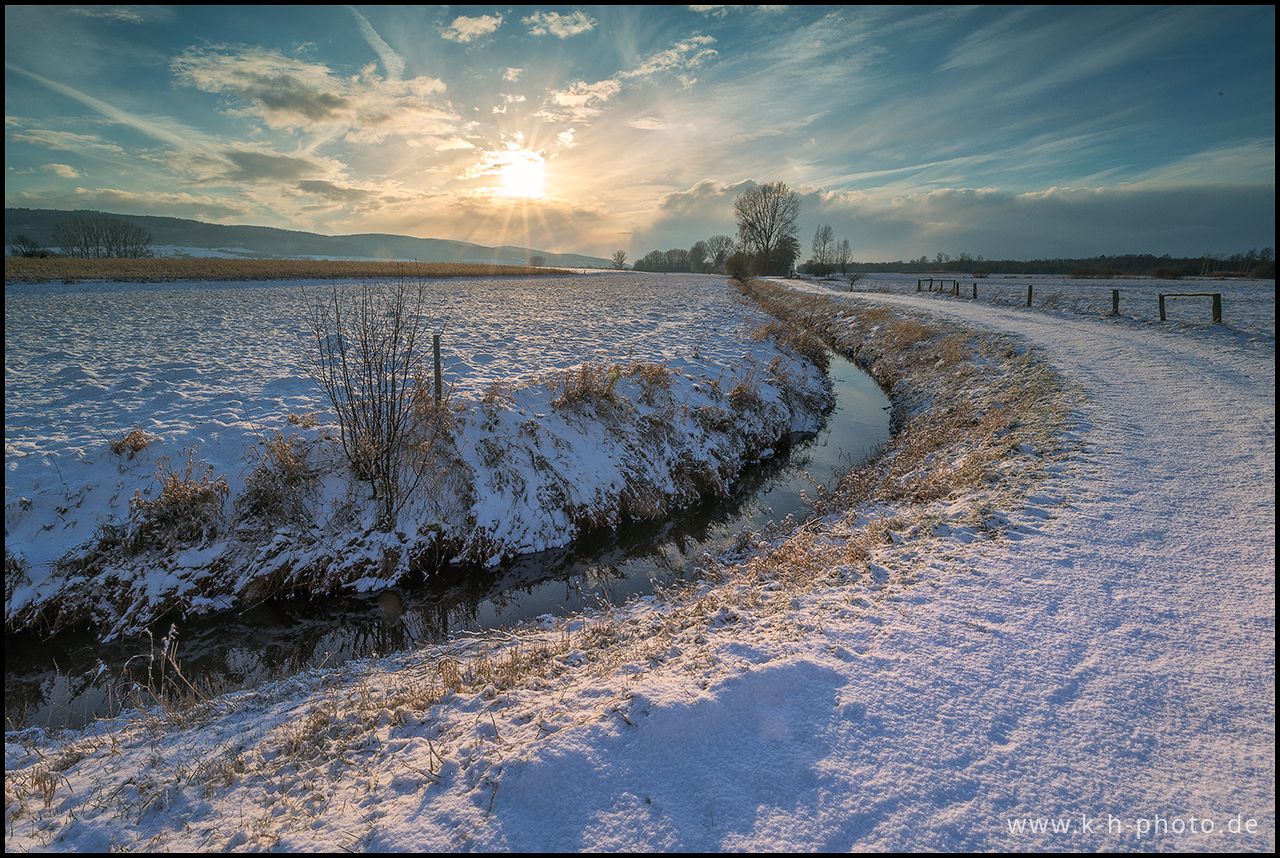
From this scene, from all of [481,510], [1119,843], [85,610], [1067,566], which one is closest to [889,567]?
[1067,566]

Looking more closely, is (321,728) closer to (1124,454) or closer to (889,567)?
(889,567)

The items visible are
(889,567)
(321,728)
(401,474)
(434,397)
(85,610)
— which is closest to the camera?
(321,728)

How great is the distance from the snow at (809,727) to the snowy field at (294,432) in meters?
2.47

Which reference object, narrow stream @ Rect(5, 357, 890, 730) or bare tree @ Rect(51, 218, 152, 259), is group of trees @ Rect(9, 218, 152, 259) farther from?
narrow stream @ Rect(5, 357, 890, 730)

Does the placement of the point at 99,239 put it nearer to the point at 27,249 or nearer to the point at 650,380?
the point at 27,249

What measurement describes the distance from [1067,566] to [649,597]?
169 inches

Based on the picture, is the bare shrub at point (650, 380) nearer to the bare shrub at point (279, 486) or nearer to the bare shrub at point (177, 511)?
the bare shrub at point (279, 486)

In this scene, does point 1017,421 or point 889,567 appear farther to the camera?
point 1017,421

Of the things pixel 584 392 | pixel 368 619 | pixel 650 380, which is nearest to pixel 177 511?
pixel 368 619

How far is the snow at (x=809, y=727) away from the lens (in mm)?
2422

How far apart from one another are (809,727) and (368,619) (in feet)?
18.7

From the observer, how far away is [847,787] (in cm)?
256

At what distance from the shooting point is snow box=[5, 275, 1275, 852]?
242 cm

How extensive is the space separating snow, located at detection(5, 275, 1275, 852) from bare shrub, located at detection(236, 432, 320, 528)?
3.01 metres
